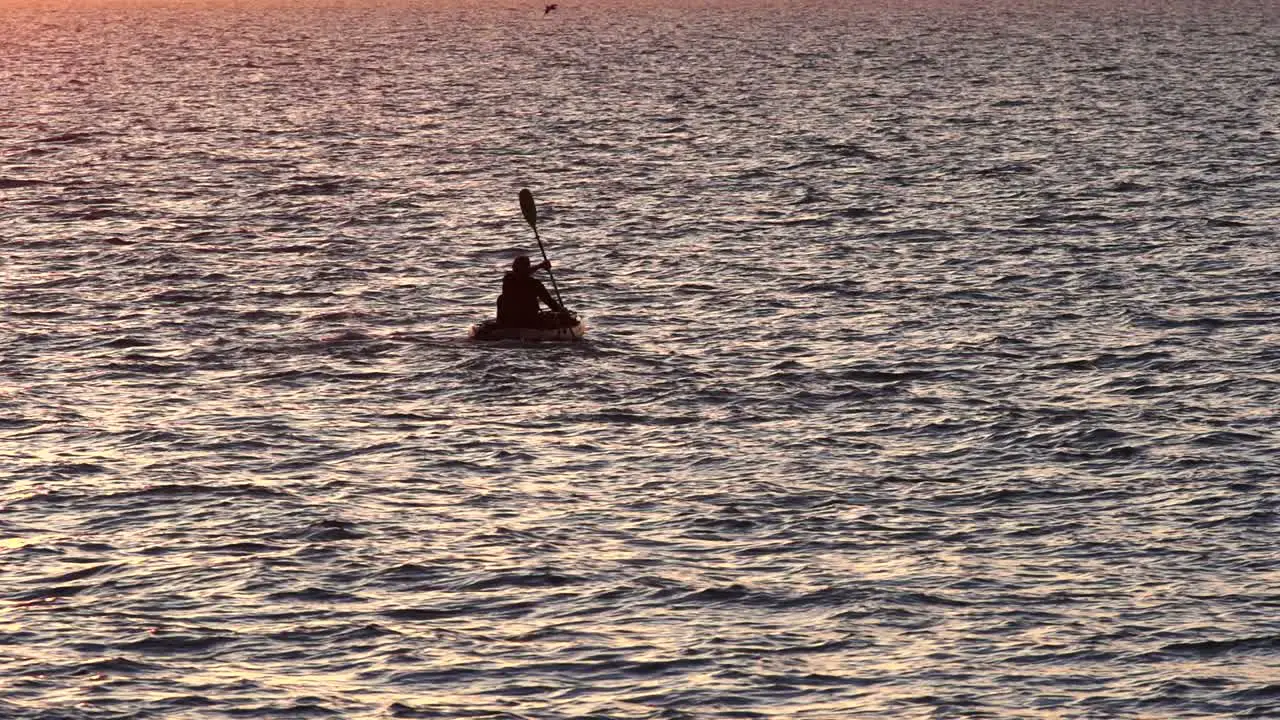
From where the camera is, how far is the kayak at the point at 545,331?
1453 inches

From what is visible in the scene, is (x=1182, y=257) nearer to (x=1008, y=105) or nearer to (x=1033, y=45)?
(x=1008, y=105)

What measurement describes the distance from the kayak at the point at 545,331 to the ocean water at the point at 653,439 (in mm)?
352

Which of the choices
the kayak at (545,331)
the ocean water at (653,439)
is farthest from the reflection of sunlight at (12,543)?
the kayak at (545,331)

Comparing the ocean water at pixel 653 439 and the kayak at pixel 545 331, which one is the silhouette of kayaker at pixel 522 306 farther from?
the ocean water at pixel 653 439

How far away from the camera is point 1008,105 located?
8856 centimetres

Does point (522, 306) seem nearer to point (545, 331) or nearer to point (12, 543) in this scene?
point (545, 331)

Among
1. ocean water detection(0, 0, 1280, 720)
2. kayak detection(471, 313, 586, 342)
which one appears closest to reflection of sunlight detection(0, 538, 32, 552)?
ocean water detection(0, 0, 1280, 720)

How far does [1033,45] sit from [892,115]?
5729 cm

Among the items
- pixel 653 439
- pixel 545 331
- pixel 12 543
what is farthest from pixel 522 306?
pixel 12 543

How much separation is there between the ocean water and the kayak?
35 centimetres

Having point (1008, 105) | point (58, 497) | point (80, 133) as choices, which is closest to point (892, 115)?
point (1008, 105)

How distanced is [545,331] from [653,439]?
22.3ft

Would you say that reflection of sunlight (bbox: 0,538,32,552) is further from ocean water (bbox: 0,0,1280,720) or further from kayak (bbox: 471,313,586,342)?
kayak (bbox: 471,313,586,342)

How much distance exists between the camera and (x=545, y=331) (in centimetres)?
3691
